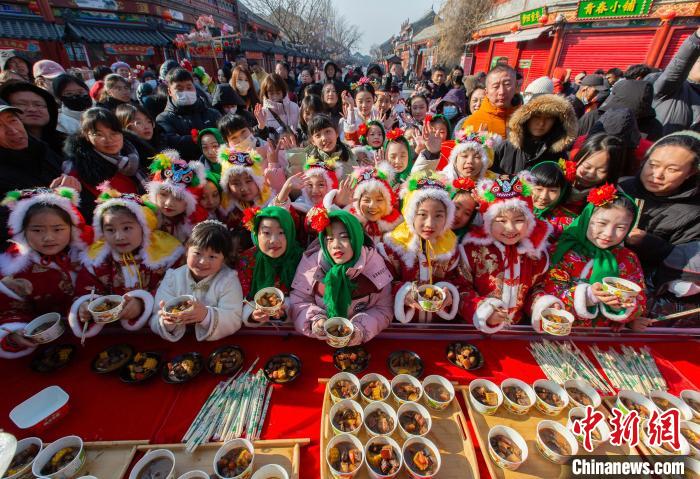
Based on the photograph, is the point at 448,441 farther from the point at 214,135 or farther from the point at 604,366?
the point at 214,135

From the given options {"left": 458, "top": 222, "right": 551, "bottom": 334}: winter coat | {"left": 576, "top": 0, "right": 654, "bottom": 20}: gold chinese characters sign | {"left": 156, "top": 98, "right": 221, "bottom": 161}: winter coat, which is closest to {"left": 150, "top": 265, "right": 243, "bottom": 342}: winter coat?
{"left": 458, "top": 222, "right": 551, "bottom": 334}: winter coat

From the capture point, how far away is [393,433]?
1910mm

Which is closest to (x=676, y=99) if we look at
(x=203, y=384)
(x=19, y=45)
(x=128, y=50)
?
(x=203, y=384)

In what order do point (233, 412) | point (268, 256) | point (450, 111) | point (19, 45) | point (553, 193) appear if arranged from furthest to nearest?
→ point (19, 45) → point (450, 111) → point (553, 193) → point (268, 256) → point (233, 412)

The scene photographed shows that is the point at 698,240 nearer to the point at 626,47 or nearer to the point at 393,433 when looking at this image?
the point at 393,433

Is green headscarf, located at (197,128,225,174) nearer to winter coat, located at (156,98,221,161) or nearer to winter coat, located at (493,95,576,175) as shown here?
winter coat, located at (156,98,221,161)

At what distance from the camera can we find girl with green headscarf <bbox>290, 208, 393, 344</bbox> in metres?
2.46

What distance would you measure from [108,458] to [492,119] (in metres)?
5.59

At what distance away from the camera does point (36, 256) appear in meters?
2.48

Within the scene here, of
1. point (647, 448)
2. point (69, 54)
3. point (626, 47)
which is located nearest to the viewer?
point (647, 448)

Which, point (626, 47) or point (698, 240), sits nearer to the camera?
Answer: point (698, 240)

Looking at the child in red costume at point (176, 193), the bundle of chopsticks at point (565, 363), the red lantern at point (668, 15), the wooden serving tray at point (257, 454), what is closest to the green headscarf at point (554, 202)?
the bundle of chopsticks at point (565, 363)

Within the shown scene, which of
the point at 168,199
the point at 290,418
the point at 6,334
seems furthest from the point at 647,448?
the point at 6,334

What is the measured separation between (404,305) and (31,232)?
10.7ft
